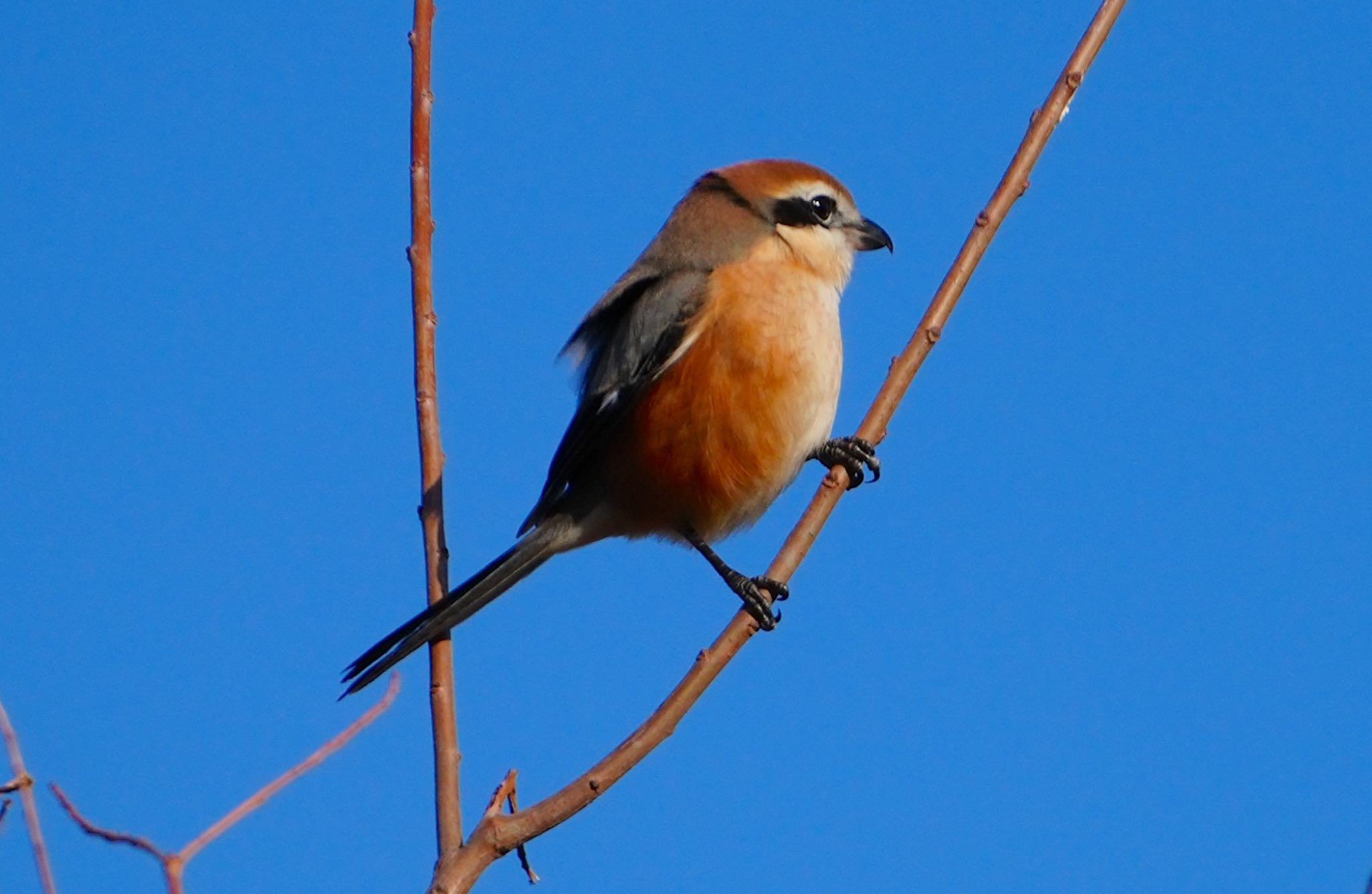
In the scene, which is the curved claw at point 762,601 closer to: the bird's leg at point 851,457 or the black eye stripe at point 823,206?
the bird's leg at point 851,457

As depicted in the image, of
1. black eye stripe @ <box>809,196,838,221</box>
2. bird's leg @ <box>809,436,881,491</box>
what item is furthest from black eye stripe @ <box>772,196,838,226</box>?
bird's leg @ <box>809,436,881,491</box>

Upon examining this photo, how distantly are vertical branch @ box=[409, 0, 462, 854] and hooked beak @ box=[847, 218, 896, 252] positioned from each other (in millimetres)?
2161

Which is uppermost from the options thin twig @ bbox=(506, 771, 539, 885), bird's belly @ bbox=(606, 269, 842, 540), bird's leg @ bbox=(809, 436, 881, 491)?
bird's belly @ bbox=(606, 269, 842, 540)

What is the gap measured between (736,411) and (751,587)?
25.2 inches

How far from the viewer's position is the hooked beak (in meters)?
4.51

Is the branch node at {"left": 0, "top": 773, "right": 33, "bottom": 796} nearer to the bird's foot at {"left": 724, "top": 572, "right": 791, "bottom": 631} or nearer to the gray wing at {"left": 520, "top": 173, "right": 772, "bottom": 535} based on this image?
the bird's foot at {"left": 724, "top": 572, "right": 791, "bottom": 631}

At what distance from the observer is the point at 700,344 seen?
405cm

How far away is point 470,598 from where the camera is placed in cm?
347

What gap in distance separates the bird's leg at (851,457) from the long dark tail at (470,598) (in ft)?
2.57

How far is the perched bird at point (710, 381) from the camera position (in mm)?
3986

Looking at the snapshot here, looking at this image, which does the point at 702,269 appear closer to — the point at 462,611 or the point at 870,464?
the point at 870,464

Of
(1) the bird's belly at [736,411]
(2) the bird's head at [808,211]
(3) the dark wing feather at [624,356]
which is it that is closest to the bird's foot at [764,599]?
(1) the bird's belly at [736,411]

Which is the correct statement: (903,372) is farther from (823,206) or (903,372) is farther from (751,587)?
(823,206)

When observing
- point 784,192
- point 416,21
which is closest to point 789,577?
point 416,21
